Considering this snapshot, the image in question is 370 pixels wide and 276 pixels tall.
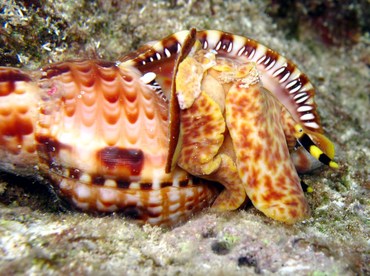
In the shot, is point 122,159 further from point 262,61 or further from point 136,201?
point 262,61

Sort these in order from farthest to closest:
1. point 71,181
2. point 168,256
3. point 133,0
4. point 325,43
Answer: point 325,43 < point 133,0 < point 71,181 < point 168,256

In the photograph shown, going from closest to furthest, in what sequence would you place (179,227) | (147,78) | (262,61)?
(179,227) < (147,78) < (262,61)

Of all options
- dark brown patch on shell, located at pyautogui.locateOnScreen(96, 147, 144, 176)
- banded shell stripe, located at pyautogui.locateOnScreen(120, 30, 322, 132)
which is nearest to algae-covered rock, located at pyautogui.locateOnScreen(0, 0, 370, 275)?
dark brown patch on shell, located at pyautogui.locateOnScreen(96, 147, 144, 176)

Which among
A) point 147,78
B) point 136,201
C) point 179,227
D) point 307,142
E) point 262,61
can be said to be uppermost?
point 262,61

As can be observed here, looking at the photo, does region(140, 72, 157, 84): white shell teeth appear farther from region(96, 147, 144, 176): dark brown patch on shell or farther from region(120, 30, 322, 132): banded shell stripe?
region(96, 147, 144, 176): dark brown patch on shell

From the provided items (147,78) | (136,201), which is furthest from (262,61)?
(136,201)

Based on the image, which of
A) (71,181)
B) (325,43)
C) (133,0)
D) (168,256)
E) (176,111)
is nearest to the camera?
(168,256)

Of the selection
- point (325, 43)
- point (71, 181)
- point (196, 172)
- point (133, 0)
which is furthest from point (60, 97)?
point (325, 43)

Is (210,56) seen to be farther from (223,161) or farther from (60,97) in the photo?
(60,97)

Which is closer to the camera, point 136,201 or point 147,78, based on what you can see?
point 136,201

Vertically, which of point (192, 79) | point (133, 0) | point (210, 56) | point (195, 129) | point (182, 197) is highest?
point (133, 0)

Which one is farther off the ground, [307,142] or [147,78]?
[147,78]
